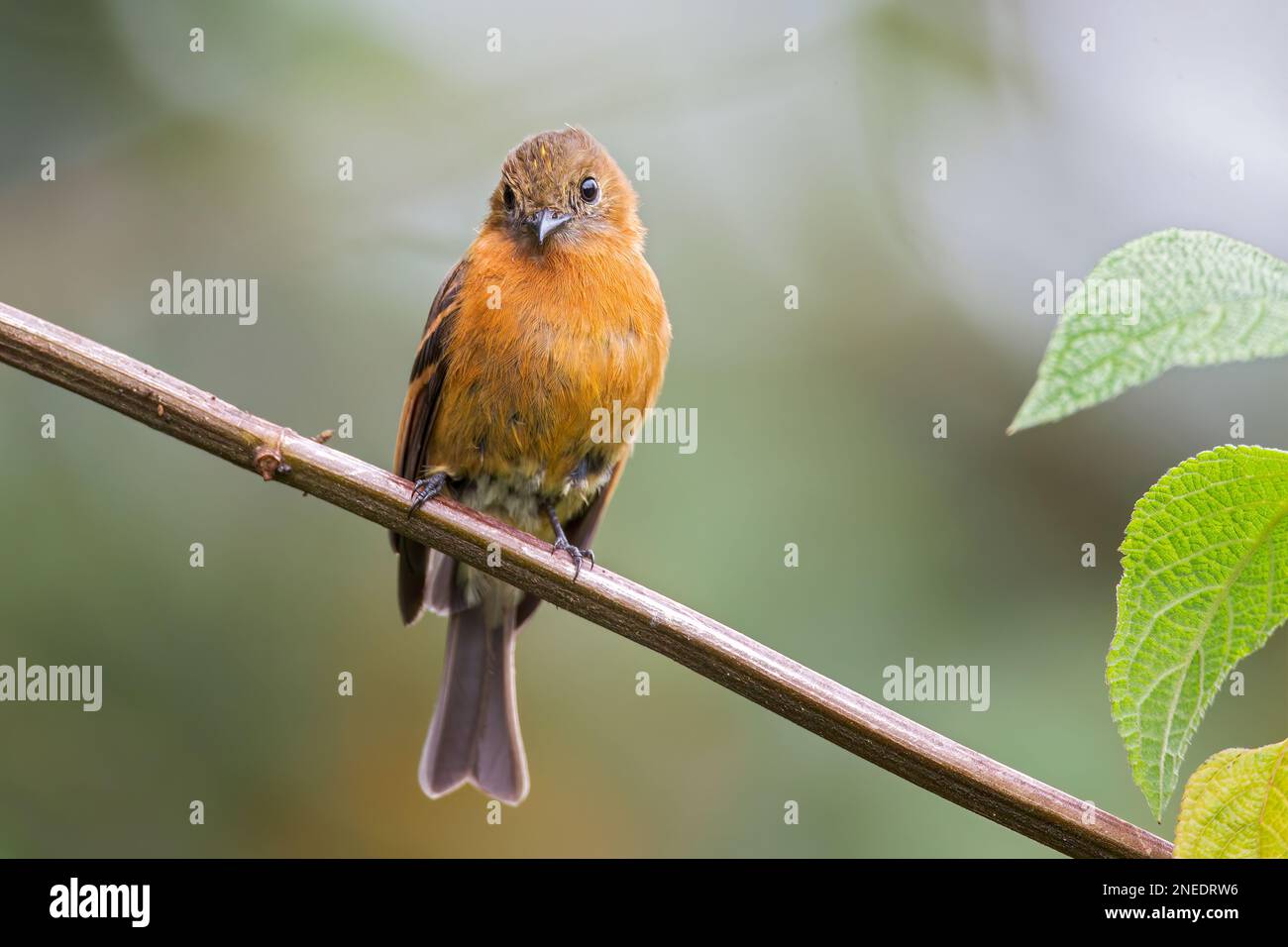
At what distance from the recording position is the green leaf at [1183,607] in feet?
3.66

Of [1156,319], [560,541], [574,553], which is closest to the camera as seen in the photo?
[1156,319]

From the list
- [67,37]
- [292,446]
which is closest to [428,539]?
[292,446]

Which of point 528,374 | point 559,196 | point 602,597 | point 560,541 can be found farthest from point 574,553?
point 559,196

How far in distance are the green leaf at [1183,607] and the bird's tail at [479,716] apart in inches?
115

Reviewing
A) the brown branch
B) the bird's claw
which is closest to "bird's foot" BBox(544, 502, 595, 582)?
the bird's claw

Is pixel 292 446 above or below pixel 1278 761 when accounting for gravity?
above

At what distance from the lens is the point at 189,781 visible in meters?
3.92

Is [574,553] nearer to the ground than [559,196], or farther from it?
nearer to the ground

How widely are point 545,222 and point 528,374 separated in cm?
51

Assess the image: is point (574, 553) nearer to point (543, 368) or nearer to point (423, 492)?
point (543, 368)

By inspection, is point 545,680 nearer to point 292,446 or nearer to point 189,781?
point 189,781

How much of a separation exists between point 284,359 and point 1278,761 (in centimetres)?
383

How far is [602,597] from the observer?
Answer: 2.10 m

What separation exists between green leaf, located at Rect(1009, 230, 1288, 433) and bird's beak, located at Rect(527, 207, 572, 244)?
264 centimetres
